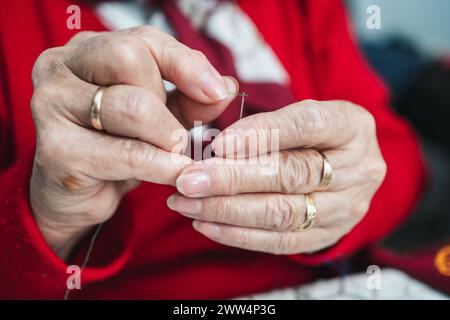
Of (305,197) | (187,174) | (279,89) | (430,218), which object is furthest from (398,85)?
(187,174)

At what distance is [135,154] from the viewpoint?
0.37 m

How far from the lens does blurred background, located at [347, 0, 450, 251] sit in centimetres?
106

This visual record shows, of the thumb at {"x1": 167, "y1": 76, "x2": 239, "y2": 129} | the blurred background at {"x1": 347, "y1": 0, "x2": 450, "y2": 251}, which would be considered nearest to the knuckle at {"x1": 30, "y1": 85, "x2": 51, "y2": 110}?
the thumb at {"x1": 167, "y1": 76, "x2": 239, "y2": 129}

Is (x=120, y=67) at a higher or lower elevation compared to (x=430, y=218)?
higher

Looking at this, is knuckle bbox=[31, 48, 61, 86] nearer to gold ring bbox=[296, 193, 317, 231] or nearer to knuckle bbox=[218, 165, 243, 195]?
knuckle bbox=[218, 165, 243, 195]

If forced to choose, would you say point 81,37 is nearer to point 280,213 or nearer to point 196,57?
point 196,57

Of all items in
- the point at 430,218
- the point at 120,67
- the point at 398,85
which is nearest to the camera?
the point at 120,67

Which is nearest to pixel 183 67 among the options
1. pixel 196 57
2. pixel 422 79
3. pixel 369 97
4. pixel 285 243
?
pixel 196 57

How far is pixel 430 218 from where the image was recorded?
108 centimetres

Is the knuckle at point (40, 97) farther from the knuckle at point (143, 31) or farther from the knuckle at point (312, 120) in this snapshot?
the knuckle at point (312, 120)

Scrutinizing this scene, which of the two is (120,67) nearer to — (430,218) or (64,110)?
(64,110)

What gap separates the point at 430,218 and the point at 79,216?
2.98 ft
